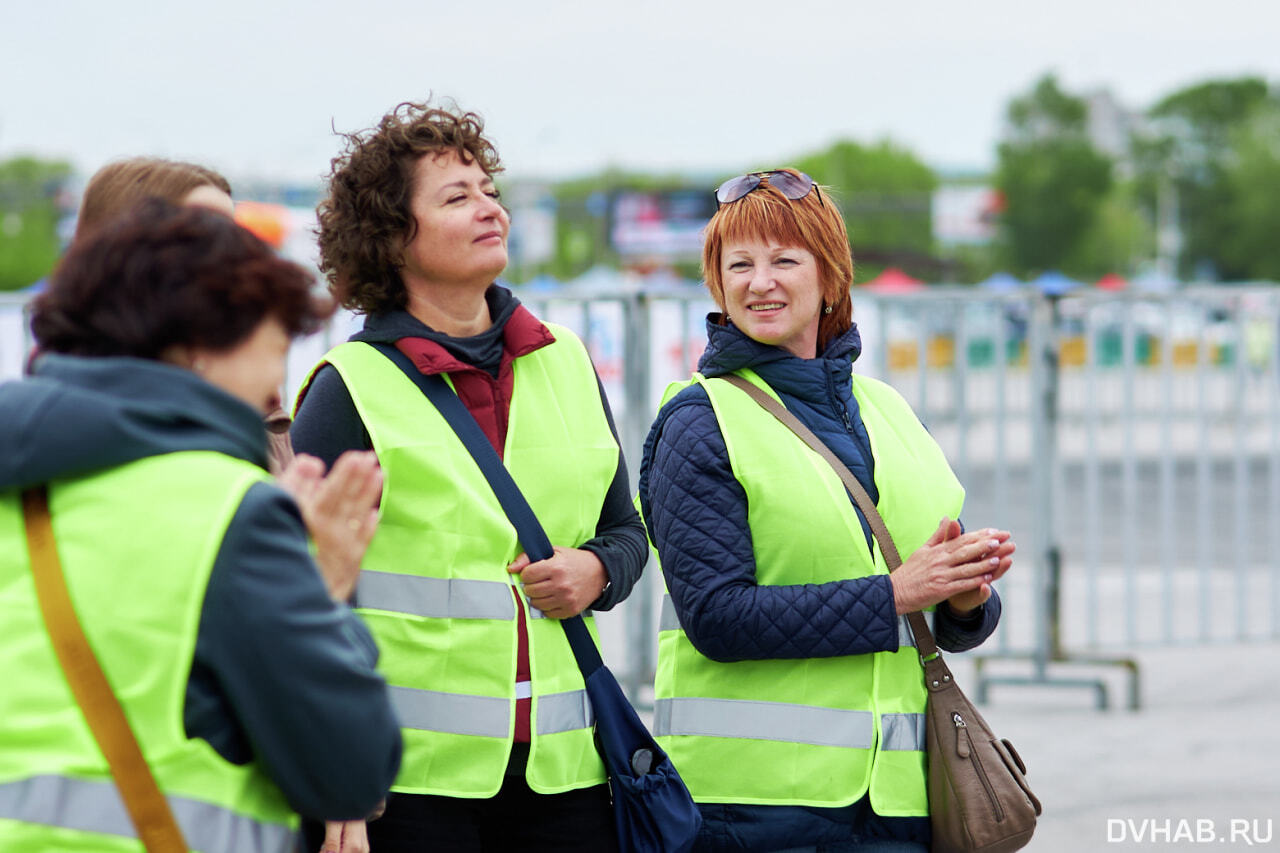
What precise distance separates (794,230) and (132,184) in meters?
1.28

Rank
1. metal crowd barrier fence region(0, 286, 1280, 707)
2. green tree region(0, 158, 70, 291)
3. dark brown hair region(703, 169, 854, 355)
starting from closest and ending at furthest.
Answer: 1. dark brown hair region(703, 169, 854, 355)
2. metal crowd barrier fence region(0, 286, 1280, 707)
3. green tree region(0, 158, 70, 291)

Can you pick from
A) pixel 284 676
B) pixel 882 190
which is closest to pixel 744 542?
pixel 284 676

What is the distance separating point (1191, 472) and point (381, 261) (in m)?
5.86

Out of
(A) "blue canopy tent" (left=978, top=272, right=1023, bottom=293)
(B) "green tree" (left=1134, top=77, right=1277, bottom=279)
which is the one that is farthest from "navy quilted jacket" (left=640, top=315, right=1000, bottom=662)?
(B) "green tree" (left=1134, top=77, right=1277, bottom=279)

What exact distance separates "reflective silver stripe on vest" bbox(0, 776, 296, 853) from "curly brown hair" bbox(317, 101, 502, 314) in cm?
138

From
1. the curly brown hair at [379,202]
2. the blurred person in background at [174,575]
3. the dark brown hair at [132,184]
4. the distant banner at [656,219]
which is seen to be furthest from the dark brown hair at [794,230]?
the distant banner at [656,219]

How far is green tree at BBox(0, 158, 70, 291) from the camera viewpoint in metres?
65.2

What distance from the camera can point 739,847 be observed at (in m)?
2.75

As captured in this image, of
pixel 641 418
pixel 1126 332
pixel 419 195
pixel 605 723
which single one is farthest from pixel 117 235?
pixel 1126 332

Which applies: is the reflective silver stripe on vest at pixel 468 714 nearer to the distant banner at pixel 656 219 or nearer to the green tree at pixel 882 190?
the green tree at pixel 882 190

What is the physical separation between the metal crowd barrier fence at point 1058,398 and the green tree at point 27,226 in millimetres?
59096

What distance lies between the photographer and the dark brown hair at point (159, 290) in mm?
1690

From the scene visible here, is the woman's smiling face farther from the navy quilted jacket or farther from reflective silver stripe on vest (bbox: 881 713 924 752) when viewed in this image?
reflective silver stripe on vest (bbox: 881 713 924 752)

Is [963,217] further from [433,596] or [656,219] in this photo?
[433,596]
